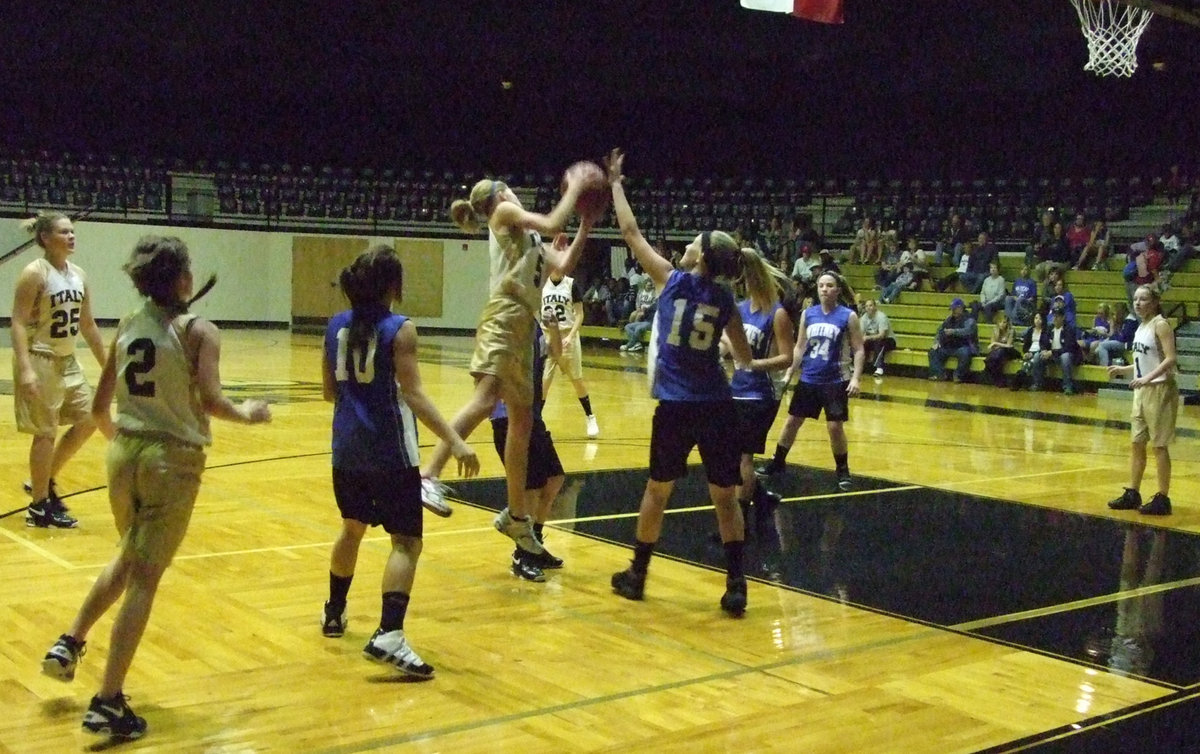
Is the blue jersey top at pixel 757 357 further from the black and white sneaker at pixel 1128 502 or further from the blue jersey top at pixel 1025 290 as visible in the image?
the blue jersey top at pixel 1025 290

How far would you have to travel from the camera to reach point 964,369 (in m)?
19.5

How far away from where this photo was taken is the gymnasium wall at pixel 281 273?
27.2 meters

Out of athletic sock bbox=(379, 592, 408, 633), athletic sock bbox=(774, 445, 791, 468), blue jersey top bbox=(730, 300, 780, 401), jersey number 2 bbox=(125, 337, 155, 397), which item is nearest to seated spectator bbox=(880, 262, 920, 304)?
athletic sock bbox=(774, 445, 791, 468)

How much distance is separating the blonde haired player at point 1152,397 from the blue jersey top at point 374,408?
233 inches

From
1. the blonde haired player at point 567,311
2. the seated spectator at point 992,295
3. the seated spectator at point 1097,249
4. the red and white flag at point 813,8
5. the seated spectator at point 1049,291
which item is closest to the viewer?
the blonde haired player at point 567,311

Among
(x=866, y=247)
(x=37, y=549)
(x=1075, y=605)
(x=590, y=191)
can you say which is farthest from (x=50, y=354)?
(x=866, y=247)

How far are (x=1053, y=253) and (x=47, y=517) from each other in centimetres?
1765

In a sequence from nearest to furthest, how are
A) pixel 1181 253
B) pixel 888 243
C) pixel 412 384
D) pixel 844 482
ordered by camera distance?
pixel 412 384 < pixel 844 482 < pixel 1181 253 < pixel 888 243

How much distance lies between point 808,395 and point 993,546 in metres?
2.45

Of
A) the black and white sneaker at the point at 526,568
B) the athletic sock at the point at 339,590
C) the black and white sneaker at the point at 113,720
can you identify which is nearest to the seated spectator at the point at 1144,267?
the black and white sneaker at the point at 526,568

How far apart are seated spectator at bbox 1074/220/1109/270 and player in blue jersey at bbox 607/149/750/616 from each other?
664 inches

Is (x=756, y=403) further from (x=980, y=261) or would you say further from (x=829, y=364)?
(x=980, y=261)

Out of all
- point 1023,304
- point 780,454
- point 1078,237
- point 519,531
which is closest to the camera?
point 519,531

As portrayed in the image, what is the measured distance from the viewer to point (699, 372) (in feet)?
18.8
